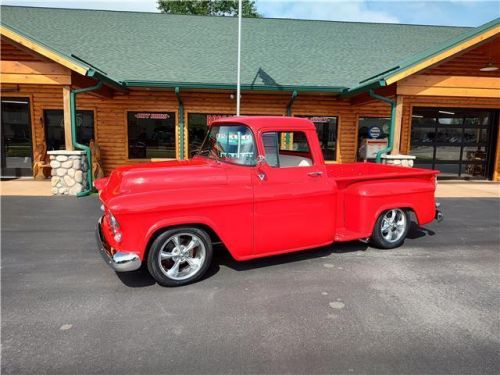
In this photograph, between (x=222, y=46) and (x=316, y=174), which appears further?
(x=222, y=46)

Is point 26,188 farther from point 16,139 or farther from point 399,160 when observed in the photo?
point 399,160

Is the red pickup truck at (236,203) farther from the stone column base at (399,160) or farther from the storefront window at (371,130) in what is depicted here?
the storefront window at (371,130)

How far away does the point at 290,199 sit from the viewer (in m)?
4.69

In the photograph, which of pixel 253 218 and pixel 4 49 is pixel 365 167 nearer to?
pixel 253 218

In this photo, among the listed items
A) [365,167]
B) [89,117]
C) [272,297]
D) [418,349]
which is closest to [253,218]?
[272,297]

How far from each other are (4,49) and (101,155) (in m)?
4.33

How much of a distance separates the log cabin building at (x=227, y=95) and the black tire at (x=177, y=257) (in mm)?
7648

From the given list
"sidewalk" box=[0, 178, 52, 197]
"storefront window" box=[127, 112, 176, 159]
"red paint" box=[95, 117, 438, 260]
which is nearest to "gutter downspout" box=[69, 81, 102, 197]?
"sidewalk" box=[0, 178, 52, 197]

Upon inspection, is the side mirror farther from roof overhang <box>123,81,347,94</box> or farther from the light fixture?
the light fixture

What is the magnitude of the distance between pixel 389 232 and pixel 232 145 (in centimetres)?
299

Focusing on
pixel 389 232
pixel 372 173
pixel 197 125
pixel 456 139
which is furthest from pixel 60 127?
pixel 456 139

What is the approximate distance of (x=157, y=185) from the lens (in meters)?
4.22

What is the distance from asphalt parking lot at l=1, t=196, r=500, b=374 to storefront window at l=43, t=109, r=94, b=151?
26.7 ft

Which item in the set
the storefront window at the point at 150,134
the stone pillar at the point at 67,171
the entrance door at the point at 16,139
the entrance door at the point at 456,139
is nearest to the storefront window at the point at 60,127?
the entrance door at the point at 16,139
